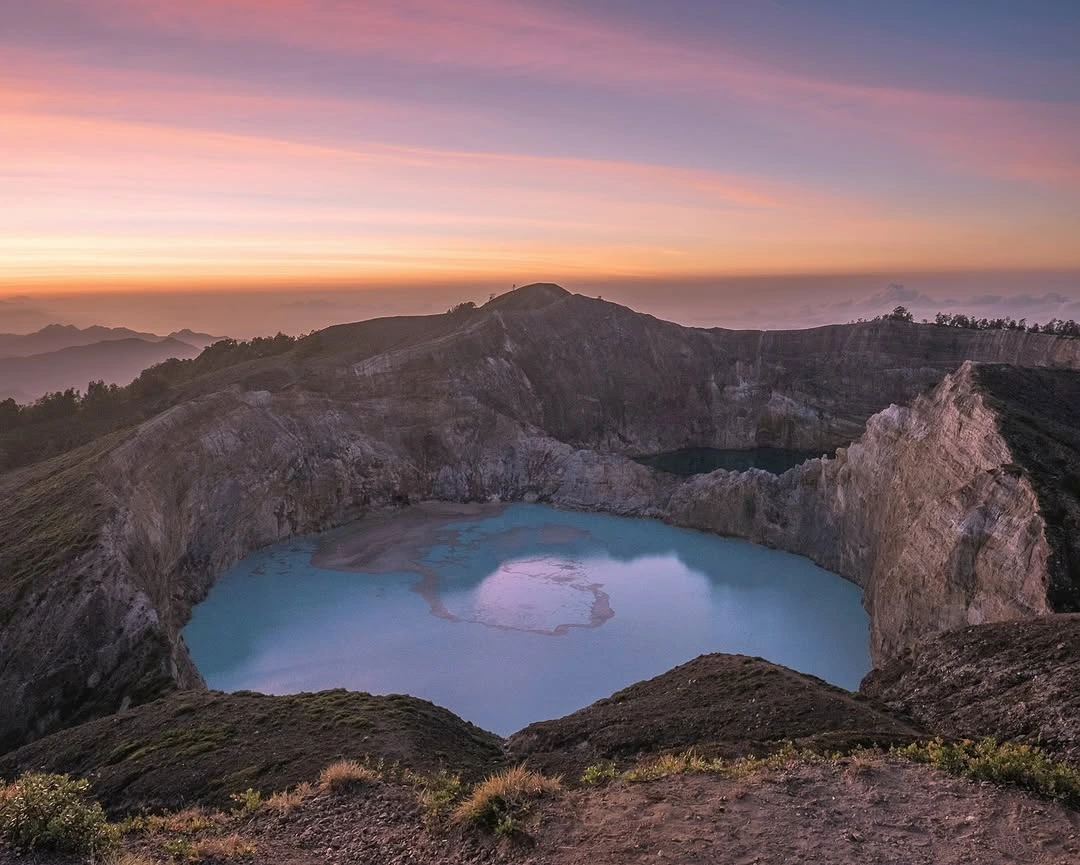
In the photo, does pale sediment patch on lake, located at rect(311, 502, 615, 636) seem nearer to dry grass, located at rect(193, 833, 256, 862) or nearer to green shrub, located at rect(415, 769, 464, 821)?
green shrub, located at rect(415, 769, 464, 821)

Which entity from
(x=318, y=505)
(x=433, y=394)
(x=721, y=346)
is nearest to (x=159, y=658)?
(x=318, y=505)

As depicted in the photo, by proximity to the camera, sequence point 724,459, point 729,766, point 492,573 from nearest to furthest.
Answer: point 729,766, point 492,573, point 724,459

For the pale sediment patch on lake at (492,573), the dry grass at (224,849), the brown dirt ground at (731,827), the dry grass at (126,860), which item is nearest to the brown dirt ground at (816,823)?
the brown dirt ground at (731,827)

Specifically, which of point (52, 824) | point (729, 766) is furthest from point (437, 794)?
point (52, 824)

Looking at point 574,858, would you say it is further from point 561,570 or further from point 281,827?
point 561,570

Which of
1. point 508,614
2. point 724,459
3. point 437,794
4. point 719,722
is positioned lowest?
point 508,614

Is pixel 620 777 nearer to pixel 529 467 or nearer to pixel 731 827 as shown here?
pixel 731 827
